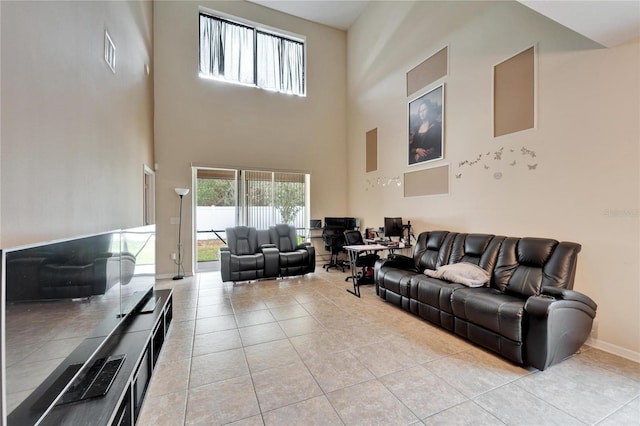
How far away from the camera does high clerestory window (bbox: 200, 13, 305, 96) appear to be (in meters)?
5.99

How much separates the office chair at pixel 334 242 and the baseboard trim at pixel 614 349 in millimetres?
4191

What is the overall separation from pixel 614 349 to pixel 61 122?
4995 millimetres

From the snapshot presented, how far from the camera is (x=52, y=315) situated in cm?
119

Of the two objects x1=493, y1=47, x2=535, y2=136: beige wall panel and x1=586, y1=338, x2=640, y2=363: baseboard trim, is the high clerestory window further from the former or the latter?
x1=586, y1=338, x2=640, y2=363: baseboard trim

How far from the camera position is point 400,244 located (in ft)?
15.3

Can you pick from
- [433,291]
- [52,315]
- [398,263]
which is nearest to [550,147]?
[433,291]

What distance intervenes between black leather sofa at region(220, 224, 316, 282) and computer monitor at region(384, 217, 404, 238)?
1637 mm

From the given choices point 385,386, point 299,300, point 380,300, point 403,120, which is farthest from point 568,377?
point 403,120

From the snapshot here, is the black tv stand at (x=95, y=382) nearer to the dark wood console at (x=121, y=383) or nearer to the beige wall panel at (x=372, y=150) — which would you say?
the dark wood console at (x=121, y=383)

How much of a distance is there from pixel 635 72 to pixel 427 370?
326 cm

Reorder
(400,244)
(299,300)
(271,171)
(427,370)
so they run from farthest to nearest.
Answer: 1. (271,171)
2. (400,244)
3. (299,300)
4. (427,370)

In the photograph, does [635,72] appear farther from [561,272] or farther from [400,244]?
[400,244]

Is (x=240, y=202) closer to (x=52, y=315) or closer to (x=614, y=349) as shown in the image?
(x=52, y=315)

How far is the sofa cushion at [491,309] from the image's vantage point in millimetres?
2262
